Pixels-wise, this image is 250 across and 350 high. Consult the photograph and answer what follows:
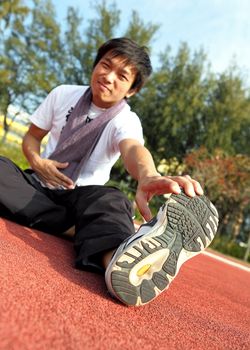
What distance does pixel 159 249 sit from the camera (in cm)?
107

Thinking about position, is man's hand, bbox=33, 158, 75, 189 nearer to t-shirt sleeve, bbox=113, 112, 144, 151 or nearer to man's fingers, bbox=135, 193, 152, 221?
t-shirt sleeve, bbox=113, 112, 144, 151

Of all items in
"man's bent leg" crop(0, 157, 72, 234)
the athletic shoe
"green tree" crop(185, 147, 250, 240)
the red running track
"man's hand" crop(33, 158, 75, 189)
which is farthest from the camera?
"green tree" crop(185, 147, 250, 240)

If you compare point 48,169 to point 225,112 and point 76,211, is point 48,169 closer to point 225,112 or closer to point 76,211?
point 76,211

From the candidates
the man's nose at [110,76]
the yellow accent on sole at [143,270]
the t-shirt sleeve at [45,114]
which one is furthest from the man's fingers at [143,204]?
the t-shirt sleeve at [45,114]

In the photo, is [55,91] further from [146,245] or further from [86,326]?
[86,326]

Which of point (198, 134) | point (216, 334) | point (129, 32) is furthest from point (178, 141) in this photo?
point (216, 334)

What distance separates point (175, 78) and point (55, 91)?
15942 mm

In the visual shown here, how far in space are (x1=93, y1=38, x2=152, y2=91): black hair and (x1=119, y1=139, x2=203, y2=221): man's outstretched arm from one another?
0.54 m

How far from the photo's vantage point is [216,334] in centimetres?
111

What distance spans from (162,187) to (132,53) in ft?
3.33

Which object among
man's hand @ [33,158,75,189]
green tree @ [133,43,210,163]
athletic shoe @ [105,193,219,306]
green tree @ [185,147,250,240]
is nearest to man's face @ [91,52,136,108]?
man's hand @ [33,158,75,189]

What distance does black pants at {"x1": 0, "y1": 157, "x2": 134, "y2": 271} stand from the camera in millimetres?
1338

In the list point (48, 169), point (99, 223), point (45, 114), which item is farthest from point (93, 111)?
point (99, 223)

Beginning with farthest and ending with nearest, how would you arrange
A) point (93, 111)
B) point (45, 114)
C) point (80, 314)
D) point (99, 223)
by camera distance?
point (45, 114) → point (93, 111) → point (99, 223) → point (80, 314)
